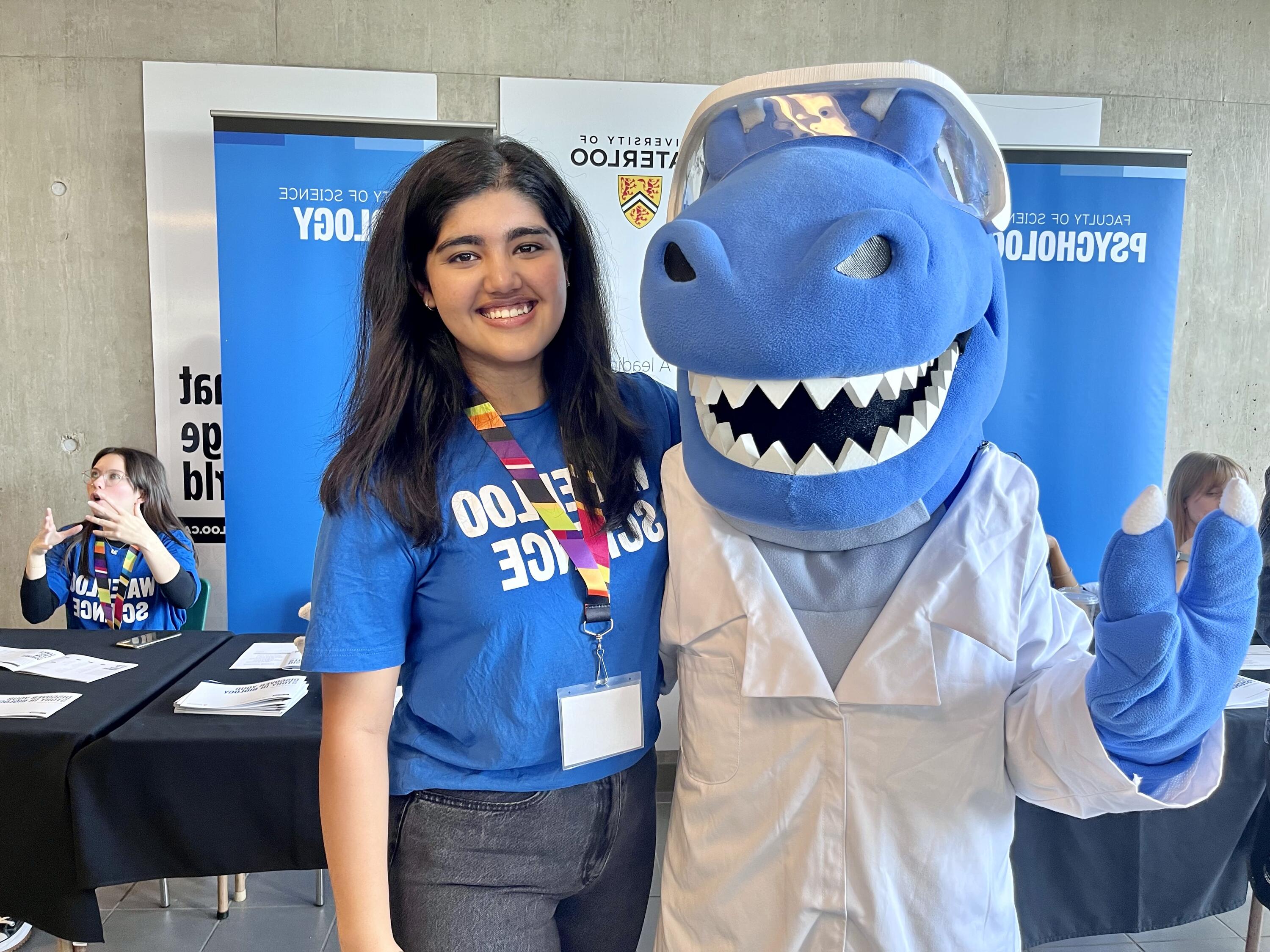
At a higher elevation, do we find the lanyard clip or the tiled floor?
the lanyard clip

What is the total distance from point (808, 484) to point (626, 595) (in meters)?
0.31

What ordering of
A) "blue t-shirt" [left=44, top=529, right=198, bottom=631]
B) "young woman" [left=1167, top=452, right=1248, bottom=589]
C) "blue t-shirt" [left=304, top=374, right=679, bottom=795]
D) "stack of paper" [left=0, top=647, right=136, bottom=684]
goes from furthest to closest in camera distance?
1. "blue t-shirt" [left=44, top=529, right=198, bottom=631]
2. "young woman" [left=1167, top=452, right=1248, bottom=589]
3. "stack of paper" [left=0, top=647, right=136, bottom=684]
4. "blue t-shirt" [left=304, top=374, right=679, bottom=795]

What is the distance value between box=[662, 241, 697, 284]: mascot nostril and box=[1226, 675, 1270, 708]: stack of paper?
5.93ft

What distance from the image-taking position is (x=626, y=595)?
1.10 meters

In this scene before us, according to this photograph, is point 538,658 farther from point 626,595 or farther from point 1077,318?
point 1077,318

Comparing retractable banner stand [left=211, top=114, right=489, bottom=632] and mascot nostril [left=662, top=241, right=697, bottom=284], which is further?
retractable banner stand [left=211, top=114, right=489, bottom=632]

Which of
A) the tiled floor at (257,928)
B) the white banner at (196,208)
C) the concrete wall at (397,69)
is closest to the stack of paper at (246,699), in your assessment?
the tiled floor at (257,928)

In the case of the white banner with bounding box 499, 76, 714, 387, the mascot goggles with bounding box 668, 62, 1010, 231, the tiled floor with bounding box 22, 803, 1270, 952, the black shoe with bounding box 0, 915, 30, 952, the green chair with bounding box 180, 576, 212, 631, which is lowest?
the tiled floor with bounding box 22, 803, 1270, 952

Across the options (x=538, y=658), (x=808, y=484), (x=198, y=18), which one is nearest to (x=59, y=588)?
(x=198, y=18)

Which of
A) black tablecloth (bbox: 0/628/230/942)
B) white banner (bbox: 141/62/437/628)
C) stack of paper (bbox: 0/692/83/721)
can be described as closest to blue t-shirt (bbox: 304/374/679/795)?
black tablecloth (bbox: 0/628/230/942)

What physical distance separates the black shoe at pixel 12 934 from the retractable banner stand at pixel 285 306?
1.20 m

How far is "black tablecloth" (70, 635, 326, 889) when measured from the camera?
6.28 feet

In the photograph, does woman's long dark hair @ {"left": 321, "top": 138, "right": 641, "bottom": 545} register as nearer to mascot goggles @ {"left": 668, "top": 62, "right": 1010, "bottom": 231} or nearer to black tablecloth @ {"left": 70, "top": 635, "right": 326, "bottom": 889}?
mascot goggles @ {"left": 668, "top": 62, "right": 1010, "bottom": 231}

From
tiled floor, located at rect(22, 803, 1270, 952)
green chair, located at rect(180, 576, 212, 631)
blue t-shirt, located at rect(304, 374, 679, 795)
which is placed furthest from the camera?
green chair, located at rect(180, 576, 212, 631)
